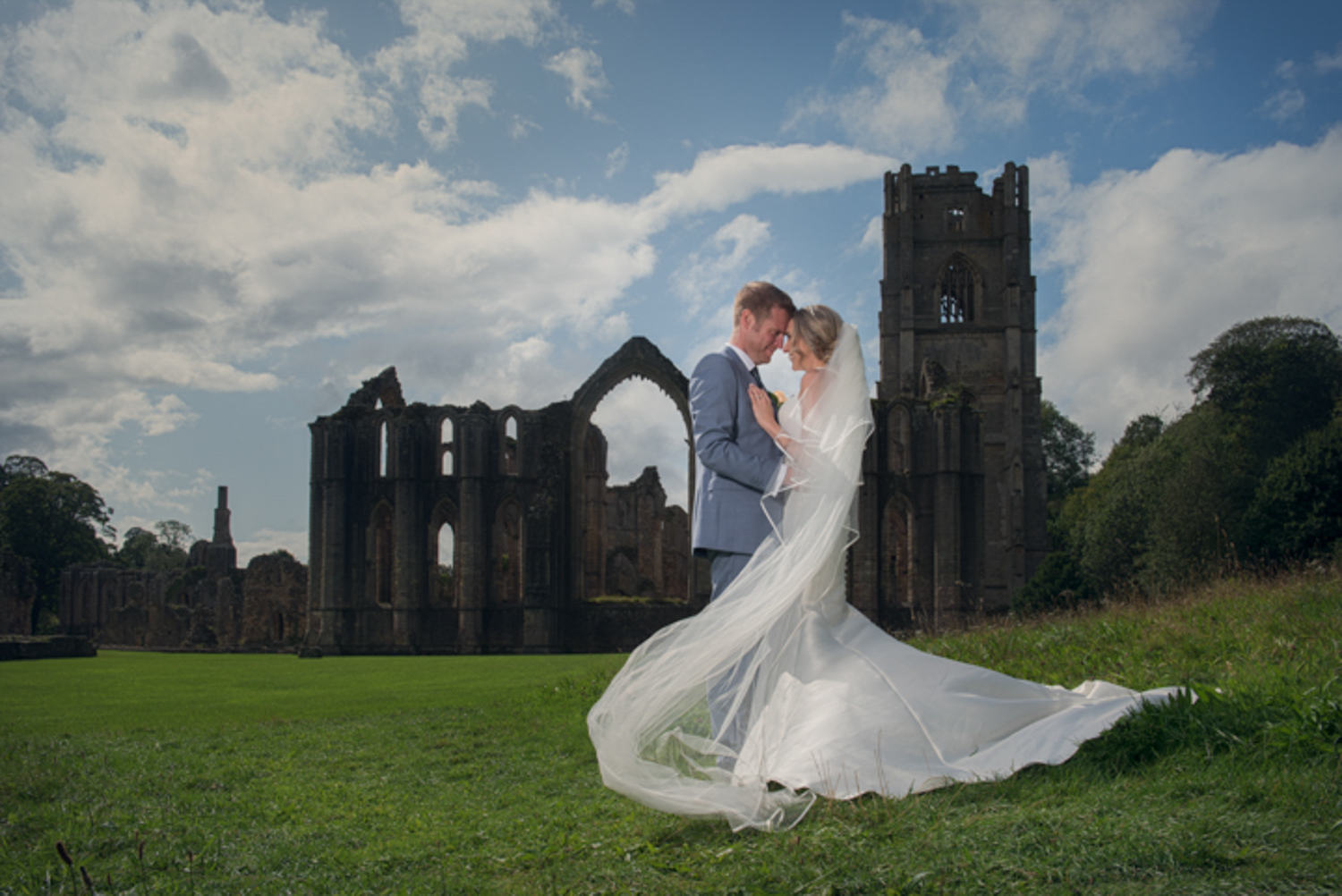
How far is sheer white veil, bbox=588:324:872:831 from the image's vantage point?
164 inches

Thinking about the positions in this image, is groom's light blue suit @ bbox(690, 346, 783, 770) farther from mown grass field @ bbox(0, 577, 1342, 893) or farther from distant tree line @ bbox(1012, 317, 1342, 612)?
distant tree line @ bbox(1012, 317, 1342, 612)

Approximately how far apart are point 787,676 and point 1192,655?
466 cm

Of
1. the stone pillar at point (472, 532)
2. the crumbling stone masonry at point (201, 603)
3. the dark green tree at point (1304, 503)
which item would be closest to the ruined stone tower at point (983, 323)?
the dark green tree at point (1304, 503)

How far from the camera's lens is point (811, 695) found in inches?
163

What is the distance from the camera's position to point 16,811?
469cm

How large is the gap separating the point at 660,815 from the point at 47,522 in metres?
54.6

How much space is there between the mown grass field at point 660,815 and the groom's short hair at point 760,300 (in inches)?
93.8

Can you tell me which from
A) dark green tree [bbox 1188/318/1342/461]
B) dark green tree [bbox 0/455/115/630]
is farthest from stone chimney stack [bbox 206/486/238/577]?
dark green tree [bbox 1188/318/1342/461]

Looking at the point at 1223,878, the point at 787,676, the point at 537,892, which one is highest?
the point at 787,676

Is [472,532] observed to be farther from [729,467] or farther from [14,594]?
[729,467]

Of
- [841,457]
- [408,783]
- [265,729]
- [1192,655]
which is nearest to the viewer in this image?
→ [841,457]

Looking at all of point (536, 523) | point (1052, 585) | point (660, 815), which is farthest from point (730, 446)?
point (1052, 585)

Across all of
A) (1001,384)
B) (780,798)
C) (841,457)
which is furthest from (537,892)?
(1001,384)

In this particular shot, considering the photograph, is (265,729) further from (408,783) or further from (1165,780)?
(1165,780)
